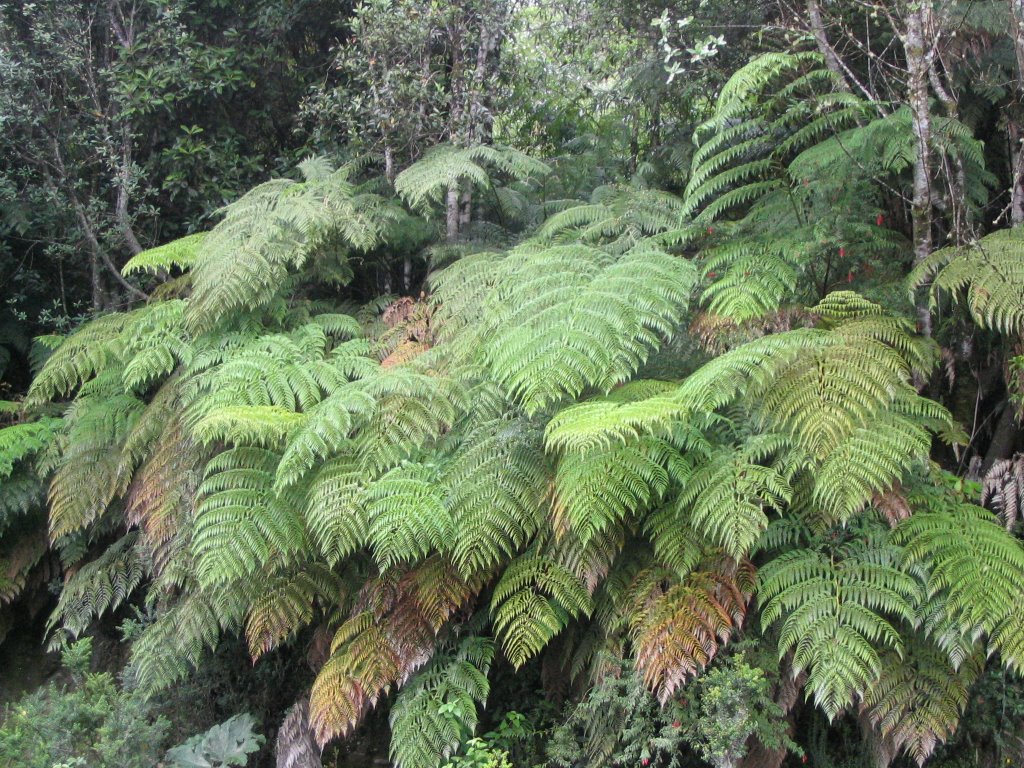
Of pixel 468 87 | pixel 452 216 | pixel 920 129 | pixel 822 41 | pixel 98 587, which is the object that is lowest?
pixel 98 587

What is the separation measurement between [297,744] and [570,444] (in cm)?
181

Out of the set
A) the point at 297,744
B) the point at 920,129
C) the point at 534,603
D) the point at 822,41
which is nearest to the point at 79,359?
the point at 297,744

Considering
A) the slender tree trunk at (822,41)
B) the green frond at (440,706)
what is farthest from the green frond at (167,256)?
the slender tree trunk at (822,41)

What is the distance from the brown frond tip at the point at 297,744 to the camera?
3330mm

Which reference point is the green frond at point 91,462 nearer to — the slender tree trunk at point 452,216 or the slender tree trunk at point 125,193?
the slender tree trunk at point 125,193

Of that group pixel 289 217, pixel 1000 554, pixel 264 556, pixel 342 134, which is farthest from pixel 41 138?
pixel 1000 554

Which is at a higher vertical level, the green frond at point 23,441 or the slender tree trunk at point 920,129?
the slender tree trunk at point 920,129

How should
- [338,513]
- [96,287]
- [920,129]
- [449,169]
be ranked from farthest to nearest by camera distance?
[96,287] < [449,169] < [920,129] < [338,513]

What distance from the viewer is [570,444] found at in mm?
2590

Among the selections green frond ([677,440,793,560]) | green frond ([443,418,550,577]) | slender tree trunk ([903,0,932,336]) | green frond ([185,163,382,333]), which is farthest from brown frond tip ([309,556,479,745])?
slender tree trunk ([903,0,932,336])

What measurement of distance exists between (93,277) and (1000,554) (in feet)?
18.8

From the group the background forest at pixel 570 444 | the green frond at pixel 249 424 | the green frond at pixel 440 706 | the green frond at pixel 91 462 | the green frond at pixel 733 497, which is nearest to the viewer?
the green frond at pixel 733 497

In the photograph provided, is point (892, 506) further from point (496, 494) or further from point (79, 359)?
point (79, 359)

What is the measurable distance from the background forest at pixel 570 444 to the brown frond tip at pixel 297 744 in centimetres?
2
